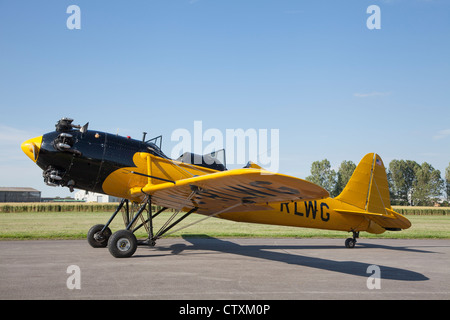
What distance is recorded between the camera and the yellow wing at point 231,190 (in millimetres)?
6328

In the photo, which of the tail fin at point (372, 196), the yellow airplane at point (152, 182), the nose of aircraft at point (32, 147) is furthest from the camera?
the tail fin at point (372, 196)

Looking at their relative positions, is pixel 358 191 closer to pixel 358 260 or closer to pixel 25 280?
pixel 358 260

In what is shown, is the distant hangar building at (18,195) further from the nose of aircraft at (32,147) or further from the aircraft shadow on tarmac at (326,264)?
the aircraft shadow on tarmac at (326,264)

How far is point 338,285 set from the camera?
6.30m

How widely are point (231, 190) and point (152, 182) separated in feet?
8.66

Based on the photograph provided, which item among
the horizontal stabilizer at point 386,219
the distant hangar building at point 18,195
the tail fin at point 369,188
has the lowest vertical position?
the distant hangar building at point 18,195

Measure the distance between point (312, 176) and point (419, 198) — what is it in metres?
27.0

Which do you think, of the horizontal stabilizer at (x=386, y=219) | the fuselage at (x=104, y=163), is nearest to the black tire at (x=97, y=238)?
the fuselage at (x=104, y=163)

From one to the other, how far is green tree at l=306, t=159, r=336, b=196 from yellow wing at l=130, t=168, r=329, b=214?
3313 inches

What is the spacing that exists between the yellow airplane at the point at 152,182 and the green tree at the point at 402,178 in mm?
91860

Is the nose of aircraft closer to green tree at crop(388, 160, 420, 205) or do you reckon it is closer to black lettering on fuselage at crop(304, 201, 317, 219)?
black lettering on fuselage at crop(304, 201, 317, 219)

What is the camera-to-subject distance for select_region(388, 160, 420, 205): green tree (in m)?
94.4

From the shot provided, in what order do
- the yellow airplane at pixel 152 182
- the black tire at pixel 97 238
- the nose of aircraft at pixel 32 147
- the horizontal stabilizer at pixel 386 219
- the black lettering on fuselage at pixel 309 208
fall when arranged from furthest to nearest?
the horizontal stabilizer at pixel 386 219, the black lettering on fuselage at pixel 309 208, the black tire at pixel 97 238, the nose of aircraft at pixel 32 147, the yellow airplane at pixel 152 182
